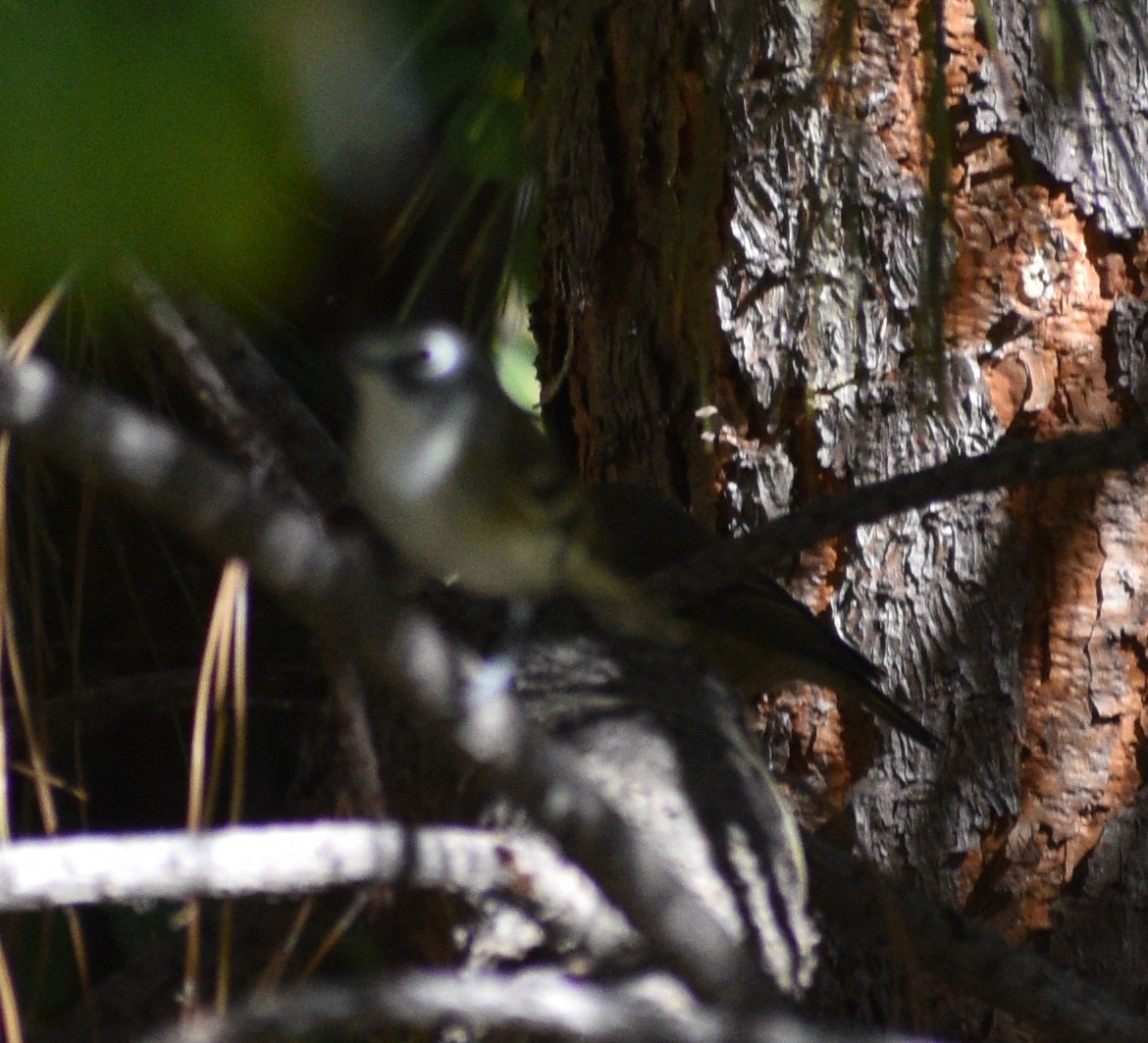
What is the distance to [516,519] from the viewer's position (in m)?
2.42

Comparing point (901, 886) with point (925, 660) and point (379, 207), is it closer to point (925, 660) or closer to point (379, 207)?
point (925, 660)

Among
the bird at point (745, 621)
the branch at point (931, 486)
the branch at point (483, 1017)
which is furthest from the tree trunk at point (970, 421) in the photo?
the branch at point (483, 1017)

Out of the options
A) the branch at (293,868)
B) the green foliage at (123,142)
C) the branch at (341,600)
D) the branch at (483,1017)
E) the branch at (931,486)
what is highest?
the green foliage at (123,142)

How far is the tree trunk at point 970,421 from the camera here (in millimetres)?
2086

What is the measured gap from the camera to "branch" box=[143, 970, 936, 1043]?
0.79m

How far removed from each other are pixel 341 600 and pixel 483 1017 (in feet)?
0.77

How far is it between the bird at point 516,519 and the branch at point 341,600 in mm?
859

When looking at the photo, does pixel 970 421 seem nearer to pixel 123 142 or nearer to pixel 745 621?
pixel 745 621

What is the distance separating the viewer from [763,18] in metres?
2.14

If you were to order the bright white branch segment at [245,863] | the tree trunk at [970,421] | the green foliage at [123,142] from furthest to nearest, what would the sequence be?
the tree trunk at [970,421], the bright white branch segment at [245,863], the green foliage at [123,142]

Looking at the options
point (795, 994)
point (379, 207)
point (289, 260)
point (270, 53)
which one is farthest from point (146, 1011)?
point (379, 207)

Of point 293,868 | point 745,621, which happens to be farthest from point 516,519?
point 293,868

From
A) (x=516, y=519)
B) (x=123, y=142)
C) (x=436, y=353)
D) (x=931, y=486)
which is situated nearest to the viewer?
(x=123, y=142)

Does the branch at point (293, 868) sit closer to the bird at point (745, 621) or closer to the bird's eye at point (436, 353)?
the bird at point (745, 621)
